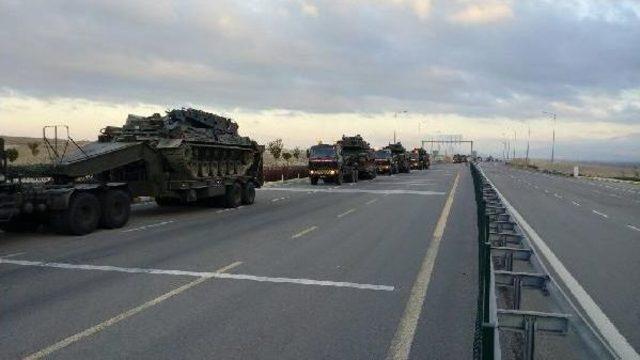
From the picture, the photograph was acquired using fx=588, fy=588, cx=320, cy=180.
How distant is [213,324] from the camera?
264 inches

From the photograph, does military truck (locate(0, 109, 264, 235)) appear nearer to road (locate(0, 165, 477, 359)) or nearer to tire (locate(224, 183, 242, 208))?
tire (locate(224, 183, 242, 208))

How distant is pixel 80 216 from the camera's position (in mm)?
13805

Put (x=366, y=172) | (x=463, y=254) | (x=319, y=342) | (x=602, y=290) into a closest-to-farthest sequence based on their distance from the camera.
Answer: (x=319, y=342)
(x=602, y=290)
(x=463, y=254)
(x=366, y=172)

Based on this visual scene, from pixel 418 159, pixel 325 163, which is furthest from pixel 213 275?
pixel 418 159

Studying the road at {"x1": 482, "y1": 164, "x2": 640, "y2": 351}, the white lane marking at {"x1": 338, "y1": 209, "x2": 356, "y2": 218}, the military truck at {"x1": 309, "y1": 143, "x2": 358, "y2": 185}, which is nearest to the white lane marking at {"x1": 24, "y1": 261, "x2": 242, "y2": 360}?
the road at {"x1": 482, "y1": 164, "x2": 640, "y2": 351}

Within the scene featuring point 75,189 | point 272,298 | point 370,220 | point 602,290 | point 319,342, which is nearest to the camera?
point 319,342

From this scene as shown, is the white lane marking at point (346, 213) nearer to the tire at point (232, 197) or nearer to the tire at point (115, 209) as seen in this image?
the tire at point (232, 197)

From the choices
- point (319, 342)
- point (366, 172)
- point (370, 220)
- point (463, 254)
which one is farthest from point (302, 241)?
point (366, 172)

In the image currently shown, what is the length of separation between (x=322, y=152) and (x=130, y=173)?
67.8ft

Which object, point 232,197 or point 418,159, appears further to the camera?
point 418,159

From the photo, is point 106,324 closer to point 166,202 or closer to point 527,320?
point 527,320

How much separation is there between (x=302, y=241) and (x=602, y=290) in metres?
6.27

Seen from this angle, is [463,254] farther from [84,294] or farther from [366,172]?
[366,172]

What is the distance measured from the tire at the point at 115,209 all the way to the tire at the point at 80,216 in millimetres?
281
